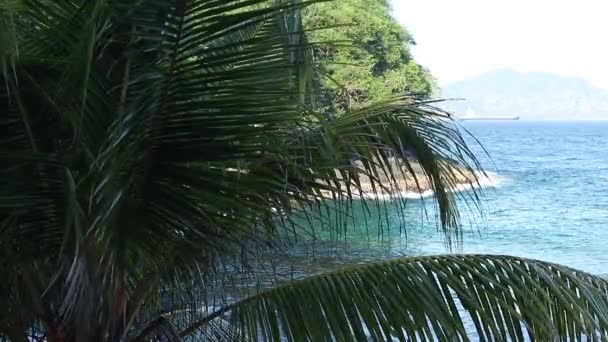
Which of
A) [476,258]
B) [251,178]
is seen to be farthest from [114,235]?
[476,258]

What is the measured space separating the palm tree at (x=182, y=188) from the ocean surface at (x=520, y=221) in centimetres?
56

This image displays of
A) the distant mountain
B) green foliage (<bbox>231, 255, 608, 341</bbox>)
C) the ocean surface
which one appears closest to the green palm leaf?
green foliage (<bbox>231, 255, 608, 341</bbox>)

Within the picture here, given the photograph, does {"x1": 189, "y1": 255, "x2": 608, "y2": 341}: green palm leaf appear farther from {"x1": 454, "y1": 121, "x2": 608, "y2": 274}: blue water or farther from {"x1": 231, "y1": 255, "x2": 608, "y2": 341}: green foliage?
{"x1": 454, "y1": 121, "x2": 608, "y2": 274}: blue water

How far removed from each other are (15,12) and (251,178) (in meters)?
0.63

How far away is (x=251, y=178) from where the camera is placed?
1696 millimetres

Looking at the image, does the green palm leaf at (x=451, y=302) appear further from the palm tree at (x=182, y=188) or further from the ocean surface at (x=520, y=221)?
the ocean surface at (x=520, y=221)

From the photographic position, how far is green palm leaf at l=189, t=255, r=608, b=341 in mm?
1778

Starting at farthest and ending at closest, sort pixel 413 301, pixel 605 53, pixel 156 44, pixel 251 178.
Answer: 1. pixel 605 53
2. pixel 413 301
3. pixel 251 178
4. pixel 156 44

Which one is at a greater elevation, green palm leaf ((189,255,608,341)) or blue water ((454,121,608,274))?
green palm leaf ((189,255,608,341))

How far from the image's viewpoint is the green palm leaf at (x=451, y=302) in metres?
1.78

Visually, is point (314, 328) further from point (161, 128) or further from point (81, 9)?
point (81, 9)

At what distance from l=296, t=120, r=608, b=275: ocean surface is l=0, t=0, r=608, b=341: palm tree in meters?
0.56

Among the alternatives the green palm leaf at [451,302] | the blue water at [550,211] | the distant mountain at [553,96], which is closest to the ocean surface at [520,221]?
the blue water at [550,211]

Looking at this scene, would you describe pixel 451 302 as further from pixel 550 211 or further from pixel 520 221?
pixel 550 211
